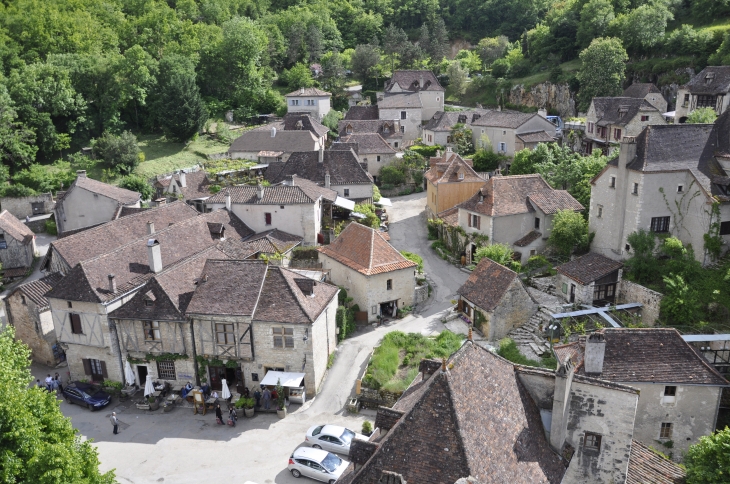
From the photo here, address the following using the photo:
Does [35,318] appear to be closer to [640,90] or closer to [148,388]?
[148,388]

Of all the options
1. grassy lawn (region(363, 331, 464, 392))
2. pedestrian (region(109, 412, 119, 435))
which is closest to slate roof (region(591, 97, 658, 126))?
grassy lawn (region(363, 331, 464, 392))

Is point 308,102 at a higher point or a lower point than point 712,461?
higher

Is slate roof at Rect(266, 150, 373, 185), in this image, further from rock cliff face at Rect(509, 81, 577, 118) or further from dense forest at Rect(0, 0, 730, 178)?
rock cliff face at Rect(509, 81, 577, 118)

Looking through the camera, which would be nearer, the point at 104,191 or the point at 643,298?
the point at 643,298

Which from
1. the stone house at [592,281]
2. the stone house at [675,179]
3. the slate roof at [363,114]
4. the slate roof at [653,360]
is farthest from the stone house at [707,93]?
the slate roof at [363,114]

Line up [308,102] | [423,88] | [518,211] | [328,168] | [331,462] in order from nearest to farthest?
1. [331,462]
2. [518,211]
3. [328,168]
4. [423,88]
5. [308,102]

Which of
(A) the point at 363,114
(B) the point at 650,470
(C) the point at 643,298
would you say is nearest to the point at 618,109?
(C) the point at 643,298
